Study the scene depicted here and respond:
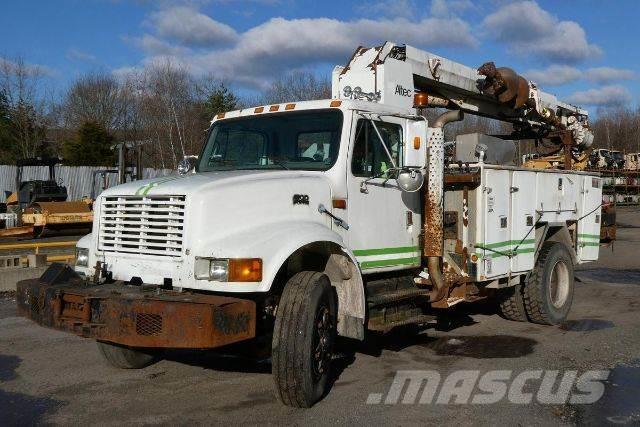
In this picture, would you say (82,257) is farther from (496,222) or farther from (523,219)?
(523,219)

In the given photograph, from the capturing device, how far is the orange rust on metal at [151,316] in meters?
4.41

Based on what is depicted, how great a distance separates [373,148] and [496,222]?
74.4 inches

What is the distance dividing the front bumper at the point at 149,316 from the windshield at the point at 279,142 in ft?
5.51

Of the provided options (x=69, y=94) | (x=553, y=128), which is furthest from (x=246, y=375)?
(x=69, y=94)

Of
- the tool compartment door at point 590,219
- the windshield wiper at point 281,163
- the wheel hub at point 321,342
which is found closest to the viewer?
the wheel hub at point 321,342


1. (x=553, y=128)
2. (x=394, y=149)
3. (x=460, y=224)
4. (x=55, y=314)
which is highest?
(x=553, y=128)

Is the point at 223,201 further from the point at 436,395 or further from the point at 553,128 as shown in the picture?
the point at 553,128

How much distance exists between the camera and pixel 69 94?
160 ft

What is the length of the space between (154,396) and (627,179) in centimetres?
3110

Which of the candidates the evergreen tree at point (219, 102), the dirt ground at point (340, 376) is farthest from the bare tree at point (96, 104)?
the dirt ground at point (340, 376)

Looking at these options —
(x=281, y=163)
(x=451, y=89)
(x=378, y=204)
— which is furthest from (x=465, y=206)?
(x=281, y=163)

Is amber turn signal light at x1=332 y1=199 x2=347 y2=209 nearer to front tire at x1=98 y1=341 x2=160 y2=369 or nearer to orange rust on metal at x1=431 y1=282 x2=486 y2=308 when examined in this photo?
orange rust on metal at x1=431 y1=282 x2=486 y2=308

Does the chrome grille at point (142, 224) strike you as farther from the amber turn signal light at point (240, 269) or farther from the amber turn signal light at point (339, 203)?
the amber turn signal light at point (339, 203)

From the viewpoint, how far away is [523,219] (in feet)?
25.2
